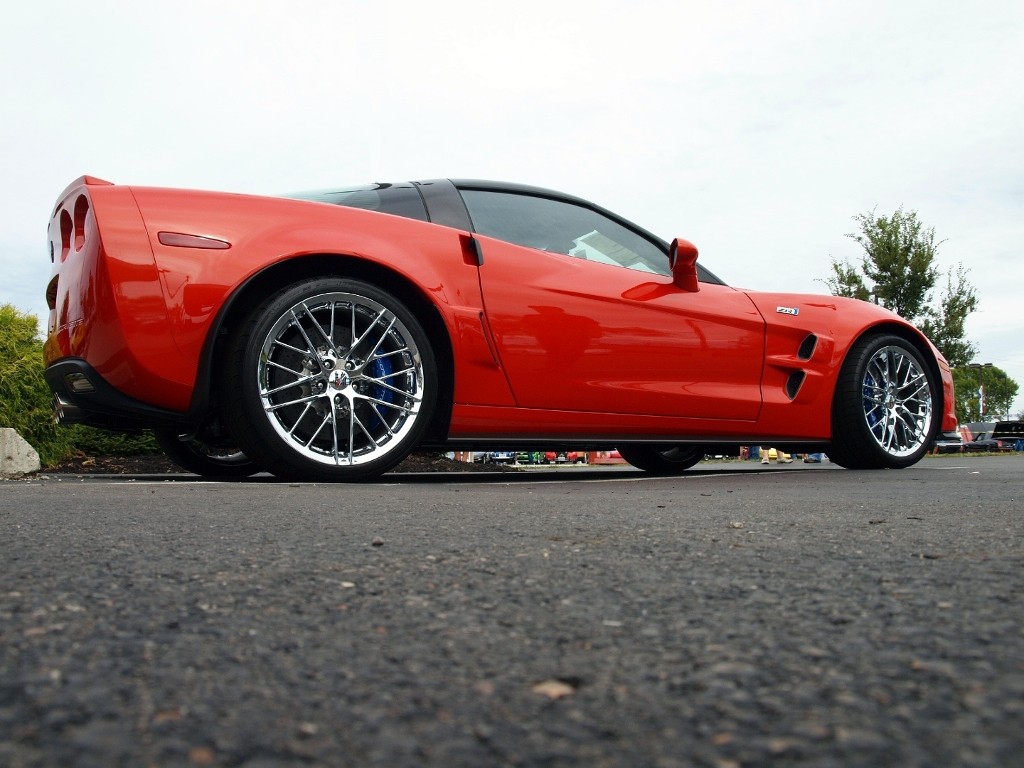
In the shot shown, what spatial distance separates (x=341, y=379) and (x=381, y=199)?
3.17 feet

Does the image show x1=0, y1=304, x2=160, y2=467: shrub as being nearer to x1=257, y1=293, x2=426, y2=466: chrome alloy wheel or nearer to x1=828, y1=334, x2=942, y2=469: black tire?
x1=257, y1=293, x2=426, y2=466: chrome alloy wheel

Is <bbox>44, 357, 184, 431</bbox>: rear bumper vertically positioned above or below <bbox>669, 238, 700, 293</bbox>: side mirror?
below

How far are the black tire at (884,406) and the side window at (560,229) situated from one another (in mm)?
1332

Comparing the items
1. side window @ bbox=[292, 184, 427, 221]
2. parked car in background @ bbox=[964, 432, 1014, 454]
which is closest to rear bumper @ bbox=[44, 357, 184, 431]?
side window @ bbox=[292, 184, 427, 221]

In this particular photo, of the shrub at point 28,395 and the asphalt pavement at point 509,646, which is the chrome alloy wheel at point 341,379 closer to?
the asphalt pavement at point 509,646

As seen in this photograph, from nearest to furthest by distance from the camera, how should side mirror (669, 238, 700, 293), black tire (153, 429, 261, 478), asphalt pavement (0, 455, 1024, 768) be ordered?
asphalt pavement (0, 455, 1024, 768) → side mirror (669, 238, 700, 293) → black tire (153, 429, 261, 478)

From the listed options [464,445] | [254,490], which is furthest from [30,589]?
[464,445]

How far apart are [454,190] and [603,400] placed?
1.20 metres

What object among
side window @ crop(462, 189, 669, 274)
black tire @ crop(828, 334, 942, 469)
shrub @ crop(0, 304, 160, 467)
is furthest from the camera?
shrub @ crop(0, 304, 160, 467)

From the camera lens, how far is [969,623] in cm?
103

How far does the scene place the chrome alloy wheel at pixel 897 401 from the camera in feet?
17.4

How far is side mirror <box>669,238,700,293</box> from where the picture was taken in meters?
4.55

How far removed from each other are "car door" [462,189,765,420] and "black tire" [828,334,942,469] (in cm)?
67

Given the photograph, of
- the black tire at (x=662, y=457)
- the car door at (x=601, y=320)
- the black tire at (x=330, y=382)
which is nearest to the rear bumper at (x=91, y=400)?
the black tire at (x=330, y=382)
